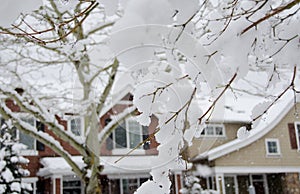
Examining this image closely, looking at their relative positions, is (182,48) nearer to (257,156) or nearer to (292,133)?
(257,156)

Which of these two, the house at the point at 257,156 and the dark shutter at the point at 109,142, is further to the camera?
the house at the point at 257,156

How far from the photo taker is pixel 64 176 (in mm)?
11195

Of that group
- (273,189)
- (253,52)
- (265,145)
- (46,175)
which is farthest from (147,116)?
(273,189)

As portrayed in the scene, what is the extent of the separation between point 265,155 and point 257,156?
0.92ft

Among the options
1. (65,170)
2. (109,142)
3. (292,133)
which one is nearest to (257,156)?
(292,133)

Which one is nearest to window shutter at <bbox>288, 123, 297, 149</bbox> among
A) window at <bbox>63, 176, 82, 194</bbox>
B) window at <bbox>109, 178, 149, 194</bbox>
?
window at <bbox>109, 178, 149, 194</bbox>

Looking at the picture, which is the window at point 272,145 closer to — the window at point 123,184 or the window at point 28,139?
the window at point 123,184

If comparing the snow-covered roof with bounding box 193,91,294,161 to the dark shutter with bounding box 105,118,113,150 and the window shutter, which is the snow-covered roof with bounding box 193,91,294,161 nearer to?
the window shutter

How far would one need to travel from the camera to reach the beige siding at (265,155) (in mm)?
11867

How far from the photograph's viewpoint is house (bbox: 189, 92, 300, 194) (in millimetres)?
11781

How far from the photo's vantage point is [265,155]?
1214 cm

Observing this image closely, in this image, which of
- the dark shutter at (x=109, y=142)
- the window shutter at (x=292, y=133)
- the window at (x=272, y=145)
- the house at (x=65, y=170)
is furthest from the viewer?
the window shutter at (x=292, y=133)

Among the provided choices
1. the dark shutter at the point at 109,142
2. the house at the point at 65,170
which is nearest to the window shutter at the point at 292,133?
the house at the point at 65,170

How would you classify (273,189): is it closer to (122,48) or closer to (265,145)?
(265,145)
